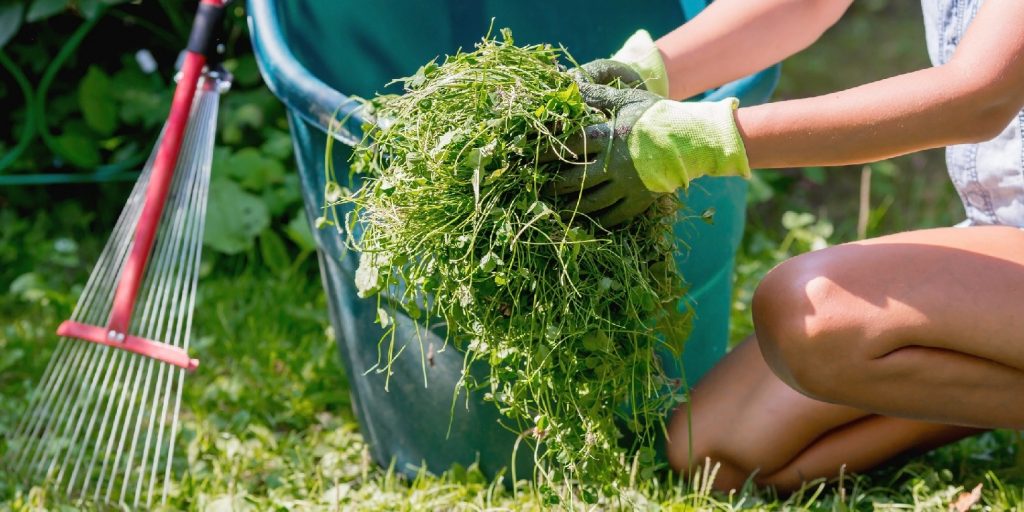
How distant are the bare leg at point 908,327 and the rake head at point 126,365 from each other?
3.12ft

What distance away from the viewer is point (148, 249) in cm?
192

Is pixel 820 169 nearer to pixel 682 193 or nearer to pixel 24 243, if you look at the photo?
pixel 682 193

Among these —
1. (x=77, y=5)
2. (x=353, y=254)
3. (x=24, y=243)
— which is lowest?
(x=353, y=254)

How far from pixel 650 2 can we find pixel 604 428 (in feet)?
3.30

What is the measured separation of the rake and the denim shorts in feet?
3.98

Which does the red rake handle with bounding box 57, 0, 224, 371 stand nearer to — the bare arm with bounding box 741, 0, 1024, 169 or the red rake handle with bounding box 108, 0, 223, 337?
the red rake handle with bounding box 108, 0, 223, 337

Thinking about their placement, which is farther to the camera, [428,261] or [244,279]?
[244,279]

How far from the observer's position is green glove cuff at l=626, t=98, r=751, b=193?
51.2 inches

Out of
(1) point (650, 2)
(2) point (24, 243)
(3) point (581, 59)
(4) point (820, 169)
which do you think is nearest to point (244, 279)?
(2) point (24, 243)

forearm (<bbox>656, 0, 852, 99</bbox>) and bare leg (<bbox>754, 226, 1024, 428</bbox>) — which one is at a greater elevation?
forearm (<bbox>656, 0, 852, 99</bbox>)

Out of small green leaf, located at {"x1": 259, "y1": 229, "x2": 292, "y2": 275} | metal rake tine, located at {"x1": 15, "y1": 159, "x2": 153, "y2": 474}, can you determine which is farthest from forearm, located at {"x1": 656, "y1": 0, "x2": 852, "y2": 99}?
small green leaf, located at {"x1": 259, "y1": 229, "x2": 292, "y2": 275}

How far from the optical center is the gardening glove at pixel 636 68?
149 centimetres

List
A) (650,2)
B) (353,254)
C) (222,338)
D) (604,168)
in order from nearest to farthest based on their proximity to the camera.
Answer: (604,168) < (353,254) < (650,2) < (222,338)

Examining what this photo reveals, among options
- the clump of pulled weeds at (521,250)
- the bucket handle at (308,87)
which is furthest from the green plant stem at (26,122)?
the clump of pulled weeds at (521,250)
